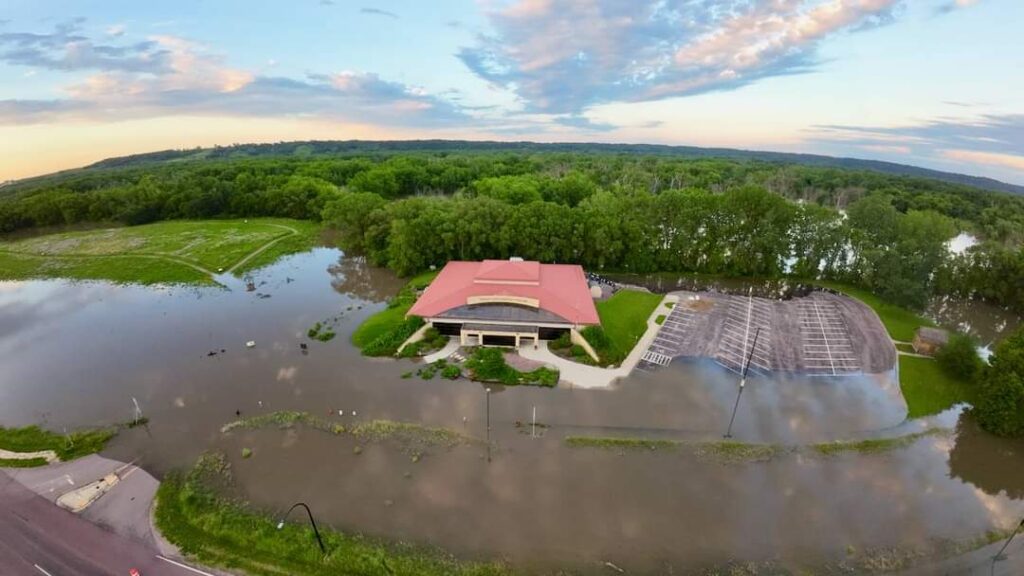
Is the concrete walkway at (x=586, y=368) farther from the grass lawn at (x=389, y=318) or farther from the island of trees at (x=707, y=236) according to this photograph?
the island of trees at (x=707, y=236)

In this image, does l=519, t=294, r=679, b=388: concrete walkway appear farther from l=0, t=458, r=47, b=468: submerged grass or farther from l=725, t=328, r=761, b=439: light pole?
l=0, t=458, r=47, b=468: submerged grass

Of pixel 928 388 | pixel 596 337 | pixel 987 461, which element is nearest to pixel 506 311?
pixel 596 337

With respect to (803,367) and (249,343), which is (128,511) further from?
(803,367)

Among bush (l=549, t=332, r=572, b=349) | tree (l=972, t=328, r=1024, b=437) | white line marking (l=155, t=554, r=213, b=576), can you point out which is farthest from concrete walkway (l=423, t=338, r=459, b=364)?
tree (l=972, t=328, r=1024, b=437)

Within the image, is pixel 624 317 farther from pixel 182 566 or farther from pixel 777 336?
pixel 182 566

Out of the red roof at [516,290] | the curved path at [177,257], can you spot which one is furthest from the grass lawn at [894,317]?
the curved path at [177,257]

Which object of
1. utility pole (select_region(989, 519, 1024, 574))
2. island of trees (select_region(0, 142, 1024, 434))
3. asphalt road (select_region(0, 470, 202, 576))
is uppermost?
island of trees (select_region(0, 142, 1024, 434))

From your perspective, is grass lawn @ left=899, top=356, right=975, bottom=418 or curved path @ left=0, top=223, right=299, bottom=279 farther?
curved path @ left=0, top=223, right=299, bottom=279

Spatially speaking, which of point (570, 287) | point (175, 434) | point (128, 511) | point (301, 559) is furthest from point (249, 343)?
point (570, 287)
